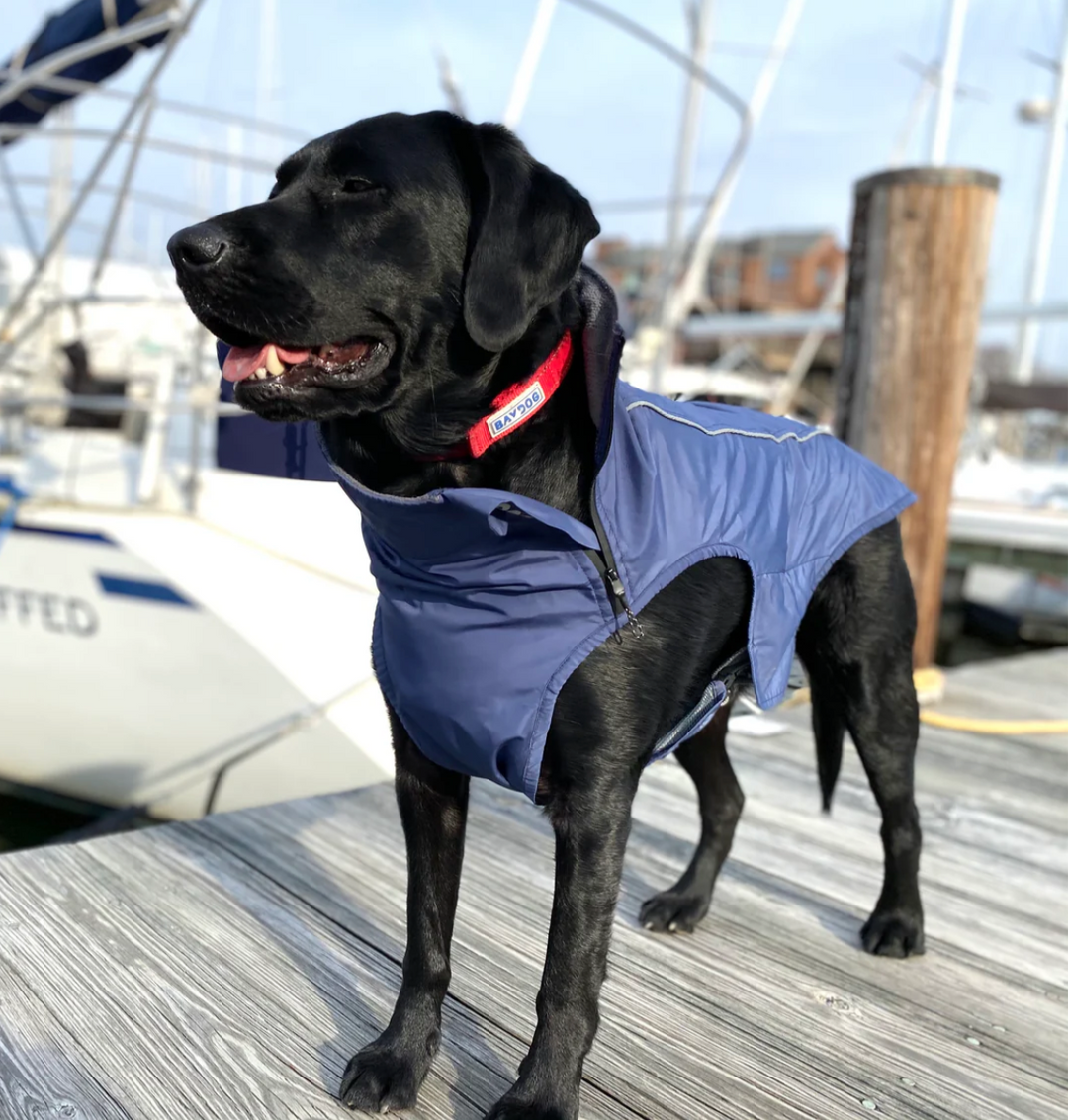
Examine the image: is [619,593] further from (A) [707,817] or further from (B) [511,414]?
(A) [707,817]

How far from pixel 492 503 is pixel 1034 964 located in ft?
5.58

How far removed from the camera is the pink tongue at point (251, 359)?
1.54m

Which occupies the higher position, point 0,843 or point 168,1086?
point 168,1086

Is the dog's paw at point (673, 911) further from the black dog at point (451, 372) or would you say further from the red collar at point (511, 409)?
the red collar at point (511, 409)

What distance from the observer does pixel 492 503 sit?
1.50m

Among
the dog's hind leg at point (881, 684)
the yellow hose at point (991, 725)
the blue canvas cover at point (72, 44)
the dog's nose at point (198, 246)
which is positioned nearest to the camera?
the dog's nose at point (198, 246)

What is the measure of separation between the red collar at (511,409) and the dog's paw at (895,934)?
1.46m

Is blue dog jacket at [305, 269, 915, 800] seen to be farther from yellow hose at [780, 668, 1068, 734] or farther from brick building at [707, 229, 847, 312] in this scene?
brick building at [707, 229, 847, 312]

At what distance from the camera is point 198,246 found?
57.2 inches

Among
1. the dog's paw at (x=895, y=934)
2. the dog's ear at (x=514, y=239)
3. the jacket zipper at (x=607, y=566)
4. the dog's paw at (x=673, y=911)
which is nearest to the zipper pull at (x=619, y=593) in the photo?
the jacket zipper at (x=607, y=566)

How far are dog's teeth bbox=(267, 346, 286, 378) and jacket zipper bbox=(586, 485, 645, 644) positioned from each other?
1.61 feet

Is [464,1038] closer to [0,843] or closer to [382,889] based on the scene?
[382,889]

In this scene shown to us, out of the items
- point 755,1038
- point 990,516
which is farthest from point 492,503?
point 990,516

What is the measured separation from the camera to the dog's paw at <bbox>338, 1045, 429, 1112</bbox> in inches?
64.0
